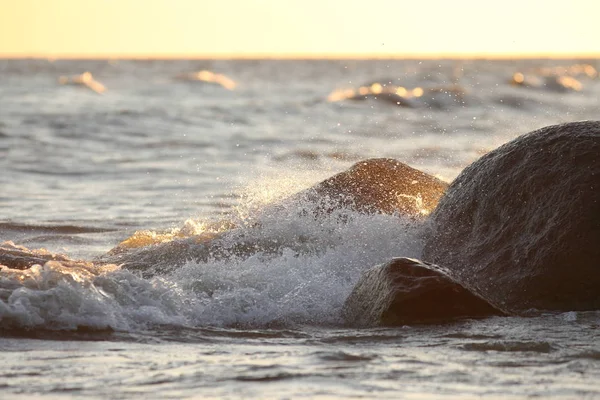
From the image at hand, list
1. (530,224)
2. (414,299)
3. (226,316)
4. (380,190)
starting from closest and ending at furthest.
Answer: (414,299) → (226,316) → (530,224) → (380,190)

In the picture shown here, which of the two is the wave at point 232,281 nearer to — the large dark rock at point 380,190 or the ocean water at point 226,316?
the ocean water at point 226,316

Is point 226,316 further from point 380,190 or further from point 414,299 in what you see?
point 380,190

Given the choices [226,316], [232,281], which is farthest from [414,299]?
[232,281]

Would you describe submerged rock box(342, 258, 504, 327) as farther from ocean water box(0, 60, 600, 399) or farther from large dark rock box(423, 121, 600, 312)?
large dark rock box(423, 121, 600, 312)

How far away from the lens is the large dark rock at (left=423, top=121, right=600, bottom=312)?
21.6ft

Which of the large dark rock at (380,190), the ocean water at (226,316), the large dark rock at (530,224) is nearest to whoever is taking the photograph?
the ocean water at (226,316)

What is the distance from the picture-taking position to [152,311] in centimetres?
625

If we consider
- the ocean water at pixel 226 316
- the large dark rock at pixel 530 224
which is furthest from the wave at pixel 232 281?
the large dark rock at pixel 530 224

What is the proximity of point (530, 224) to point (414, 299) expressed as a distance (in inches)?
45.6

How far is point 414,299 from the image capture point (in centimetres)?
612

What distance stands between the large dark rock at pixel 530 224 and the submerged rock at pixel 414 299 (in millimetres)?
326

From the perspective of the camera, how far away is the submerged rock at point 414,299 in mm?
6109

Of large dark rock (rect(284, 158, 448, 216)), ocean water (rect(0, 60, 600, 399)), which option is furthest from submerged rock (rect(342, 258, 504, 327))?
large dark rock (rect(284, 158, 448, 216))

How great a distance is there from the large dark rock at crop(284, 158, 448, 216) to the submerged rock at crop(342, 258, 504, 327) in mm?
2035
